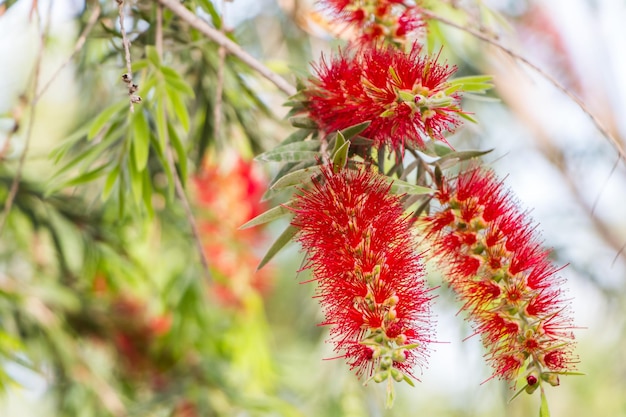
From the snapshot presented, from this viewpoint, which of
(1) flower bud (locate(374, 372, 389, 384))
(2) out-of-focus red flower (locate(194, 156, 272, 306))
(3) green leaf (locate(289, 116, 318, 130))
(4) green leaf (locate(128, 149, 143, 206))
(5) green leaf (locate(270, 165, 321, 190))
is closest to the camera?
(1) flower bud (locate(374, 372, 389, 384))

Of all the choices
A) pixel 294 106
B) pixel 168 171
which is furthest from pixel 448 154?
pixel 168 171

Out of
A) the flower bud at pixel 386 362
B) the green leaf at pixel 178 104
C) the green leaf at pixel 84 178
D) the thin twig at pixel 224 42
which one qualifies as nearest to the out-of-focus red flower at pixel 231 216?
the green leaf at pixel 84 178

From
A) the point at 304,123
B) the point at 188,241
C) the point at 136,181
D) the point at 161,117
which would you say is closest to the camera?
the point at 304,123

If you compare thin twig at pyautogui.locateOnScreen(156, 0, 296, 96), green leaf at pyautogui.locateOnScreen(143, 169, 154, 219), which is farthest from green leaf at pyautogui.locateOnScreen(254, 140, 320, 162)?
green leaf at pyautogui.locateOnScreen(143, 169, 154, 219)

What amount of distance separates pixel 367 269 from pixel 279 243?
161 millimetres

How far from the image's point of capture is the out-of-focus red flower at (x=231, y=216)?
2.45 m

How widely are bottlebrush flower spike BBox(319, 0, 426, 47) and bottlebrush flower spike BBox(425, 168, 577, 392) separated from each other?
0.26 metres

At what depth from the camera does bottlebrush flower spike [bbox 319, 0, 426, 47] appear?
3.72 ft

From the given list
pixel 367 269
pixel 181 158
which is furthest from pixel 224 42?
pixel 367 269

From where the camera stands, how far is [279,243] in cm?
100

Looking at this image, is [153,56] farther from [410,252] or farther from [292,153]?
[410,252]

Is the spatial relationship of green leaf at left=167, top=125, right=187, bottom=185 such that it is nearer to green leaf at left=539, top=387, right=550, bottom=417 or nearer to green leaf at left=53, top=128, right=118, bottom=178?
green leaf at left=53, top=128, right=118, bottom=178

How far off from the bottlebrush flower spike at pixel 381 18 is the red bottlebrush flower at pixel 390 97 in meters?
0.11

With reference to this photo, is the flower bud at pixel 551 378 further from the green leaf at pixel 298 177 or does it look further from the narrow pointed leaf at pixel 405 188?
the green leaf at pixel 298 177
